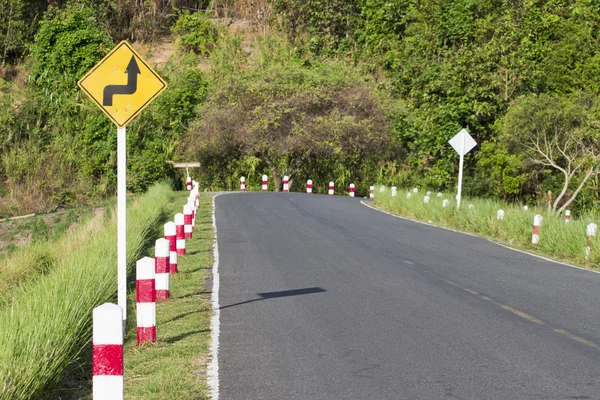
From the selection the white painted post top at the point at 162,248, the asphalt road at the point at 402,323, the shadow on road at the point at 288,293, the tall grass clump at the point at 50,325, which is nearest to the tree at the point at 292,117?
the asphalt road at the point at 402,323

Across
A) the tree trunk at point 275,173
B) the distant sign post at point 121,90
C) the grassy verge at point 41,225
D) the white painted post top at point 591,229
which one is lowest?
the grassy verge at point 41,225

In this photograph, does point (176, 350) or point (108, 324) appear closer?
point (108, 324)

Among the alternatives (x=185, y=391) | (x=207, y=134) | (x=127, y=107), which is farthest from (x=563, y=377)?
(x=207, y=134)

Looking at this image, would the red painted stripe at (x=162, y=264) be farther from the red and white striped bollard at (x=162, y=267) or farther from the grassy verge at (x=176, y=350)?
the grassy verge at (x=176, y=350)

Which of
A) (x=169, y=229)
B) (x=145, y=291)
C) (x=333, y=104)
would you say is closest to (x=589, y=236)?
(x=169, y=229)

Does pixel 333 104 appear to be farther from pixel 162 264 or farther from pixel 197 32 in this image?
pixel 162 264

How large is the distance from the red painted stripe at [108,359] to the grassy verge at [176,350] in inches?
64.8

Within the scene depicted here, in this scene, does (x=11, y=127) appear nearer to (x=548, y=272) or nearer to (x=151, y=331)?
(x=548, y=272)

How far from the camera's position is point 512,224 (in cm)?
2400

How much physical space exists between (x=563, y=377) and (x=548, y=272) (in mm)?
8980

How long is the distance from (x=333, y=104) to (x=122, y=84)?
4233 centimetres

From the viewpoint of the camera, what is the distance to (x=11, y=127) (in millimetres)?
51312

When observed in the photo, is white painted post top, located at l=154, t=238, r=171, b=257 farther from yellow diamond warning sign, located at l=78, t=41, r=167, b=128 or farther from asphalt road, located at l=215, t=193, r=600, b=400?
yellow diamond warning sign, located at l=78, t=41, r=167, b=128

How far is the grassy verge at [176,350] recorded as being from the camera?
7.83m
